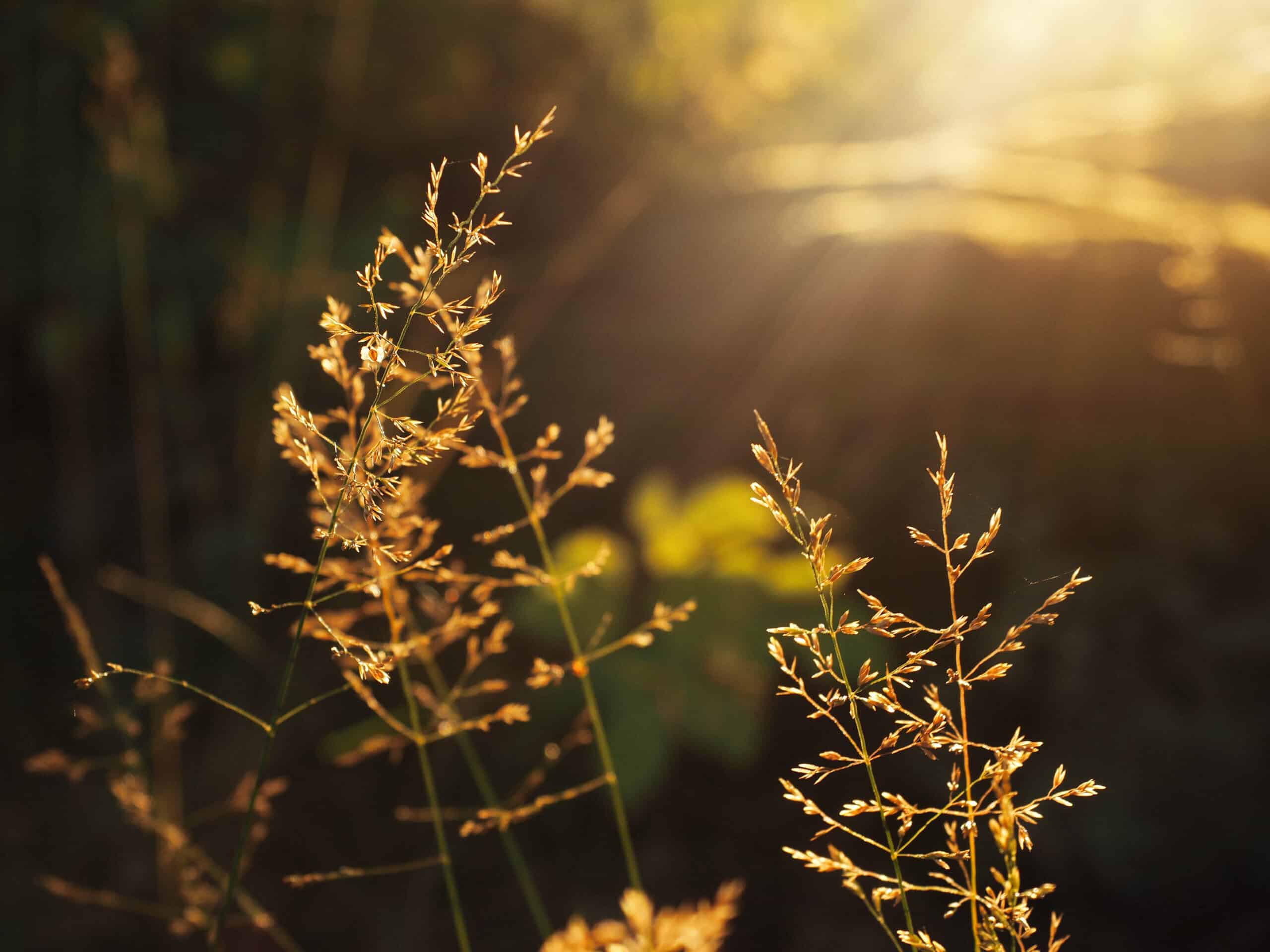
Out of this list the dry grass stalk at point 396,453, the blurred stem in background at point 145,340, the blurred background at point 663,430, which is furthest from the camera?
the blurred stem in background at point 145,340

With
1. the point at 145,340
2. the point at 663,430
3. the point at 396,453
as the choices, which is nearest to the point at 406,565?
the point at 396,453

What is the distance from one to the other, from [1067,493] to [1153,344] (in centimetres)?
63

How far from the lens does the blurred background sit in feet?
7.87

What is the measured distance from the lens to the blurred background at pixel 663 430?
240 centimetres

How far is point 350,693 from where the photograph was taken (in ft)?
10.6

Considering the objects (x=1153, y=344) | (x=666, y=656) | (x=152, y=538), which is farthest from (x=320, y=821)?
(x=1153, y=344)

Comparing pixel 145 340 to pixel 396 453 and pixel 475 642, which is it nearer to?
pixel 475 642

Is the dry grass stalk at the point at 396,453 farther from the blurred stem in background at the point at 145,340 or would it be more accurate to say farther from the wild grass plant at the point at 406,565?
the blurred stem in background at the point at 145,340

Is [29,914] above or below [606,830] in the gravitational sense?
above

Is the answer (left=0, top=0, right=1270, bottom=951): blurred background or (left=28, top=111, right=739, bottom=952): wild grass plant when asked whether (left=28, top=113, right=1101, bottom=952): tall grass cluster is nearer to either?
(left=28, top=111, right=739, bottom=952): wild grass plant

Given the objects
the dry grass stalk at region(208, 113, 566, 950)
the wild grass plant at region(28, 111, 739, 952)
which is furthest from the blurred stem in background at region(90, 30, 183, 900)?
the dry grass stalk at region(208, 113, 566, 950)

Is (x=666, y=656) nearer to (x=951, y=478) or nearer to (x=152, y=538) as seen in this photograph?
(x=951, y=478)

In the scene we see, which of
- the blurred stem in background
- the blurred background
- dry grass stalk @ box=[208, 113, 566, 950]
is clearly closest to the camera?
dry grass stalk @ box=[208, 113, 566, 950]

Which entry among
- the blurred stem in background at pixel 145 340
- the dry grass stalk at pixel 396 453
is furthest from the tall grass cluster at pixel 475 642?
the blurred stem in background at pixel 145 340
